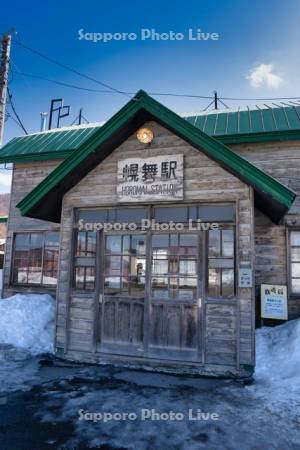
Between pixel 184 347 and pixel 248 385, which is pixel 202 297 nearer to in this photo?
pixel 184 347

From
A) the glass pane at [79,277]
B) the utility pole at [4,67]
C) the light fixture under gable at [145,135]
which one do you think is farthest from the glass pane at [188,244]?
the utility pole at [4,67]

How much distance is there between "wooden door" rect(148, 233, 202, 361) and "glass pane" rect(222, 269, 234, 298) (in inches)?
18.0

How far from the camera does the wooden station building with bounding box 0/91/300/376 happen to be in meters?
6.11

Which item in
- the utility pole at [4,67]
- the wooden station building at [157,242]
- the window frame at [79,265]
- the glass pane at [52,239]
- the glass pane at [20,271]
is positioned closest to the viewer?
the wooden station building at [157,242]

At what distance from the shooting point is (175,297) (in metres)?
6.53

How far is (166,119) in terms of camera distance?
6469 mm

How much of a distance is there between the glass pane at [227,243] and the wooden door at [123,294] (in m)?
1.61

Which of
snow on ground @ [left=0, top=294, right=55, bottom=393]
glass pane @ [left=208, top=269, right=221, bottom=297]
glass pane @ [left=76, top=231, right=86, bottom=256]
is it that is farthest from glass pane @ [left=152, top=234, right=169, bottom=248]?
snow on ground @ [left=0, top=294, right=55, bottom=393]

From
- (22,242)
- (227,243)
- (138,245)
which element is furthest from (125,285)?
(22,242)

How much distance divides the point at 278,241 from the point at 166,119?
4.26 meters

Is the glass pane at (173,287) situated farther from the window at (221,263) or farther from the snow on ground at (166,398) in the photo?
the snow on ground at (166,398)

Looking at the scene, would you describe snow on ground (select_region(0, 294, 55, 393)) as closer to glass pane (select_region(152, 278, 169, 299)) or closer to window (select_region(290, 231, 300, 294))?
glass pane (select_region(152, 278, 169, 299))

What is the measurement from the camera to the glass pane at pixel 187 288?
643 centimetres

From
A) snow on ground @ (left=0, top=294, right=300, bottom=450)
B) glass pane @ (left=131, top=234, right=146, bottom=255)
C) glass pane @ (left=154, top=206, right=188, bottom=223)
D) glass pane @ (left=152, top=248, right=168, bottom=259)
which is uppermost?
glass pane @ (left=154, top=206, right=188, bottom=223)
